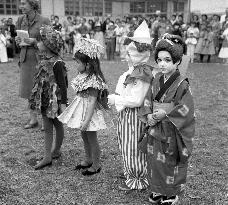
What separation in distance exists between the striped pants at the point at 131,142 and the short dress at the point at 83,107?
11.7 inches

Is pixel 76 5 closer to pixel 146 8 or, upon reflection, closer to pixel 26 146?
pixel 146 8

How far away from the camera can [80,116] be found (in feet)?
11.2

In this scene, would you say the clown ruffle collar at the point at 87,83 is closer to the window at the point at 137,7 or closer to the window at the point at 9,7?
the window at the point at 9,7

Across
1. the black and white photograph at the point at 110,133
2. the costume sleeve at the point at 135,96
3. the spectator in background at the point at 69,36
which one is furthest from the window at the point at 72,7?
the costume sleeve at the point at 135,96

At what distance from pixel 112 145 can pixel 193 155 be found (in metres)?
A: 1.06

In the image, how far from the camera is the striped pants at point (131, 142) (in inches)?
122

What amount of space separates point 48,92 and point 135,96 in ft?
→ 3.68

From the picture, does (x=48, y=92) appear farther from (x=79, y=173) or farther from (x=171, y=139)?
(x=171, y=139)

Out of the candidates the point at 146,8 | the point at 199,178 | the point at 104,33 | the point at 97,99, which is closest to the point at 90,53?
the point at 97,99

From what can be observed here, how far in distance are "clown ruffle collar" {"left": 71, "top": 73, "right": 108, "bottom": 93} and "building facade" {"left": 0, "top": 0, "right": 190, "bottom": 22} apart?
17.3 metres

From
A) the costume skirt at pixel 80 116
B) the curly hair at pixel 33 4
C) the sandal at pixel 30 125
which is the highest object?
the curly hair at pixel 33 4

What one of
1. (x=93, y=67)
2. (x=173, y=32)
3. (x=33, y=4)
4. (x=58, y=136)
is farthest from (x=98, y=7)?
(x=93, y=67)

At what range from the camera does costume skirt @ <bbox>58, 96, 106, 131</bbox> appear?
3379mm

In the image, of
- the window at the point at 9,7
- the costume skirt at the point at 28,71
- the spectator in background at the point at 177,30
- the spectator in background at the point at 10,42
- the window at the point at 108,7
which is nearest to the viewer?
the costume skirt at the point at 28,71
